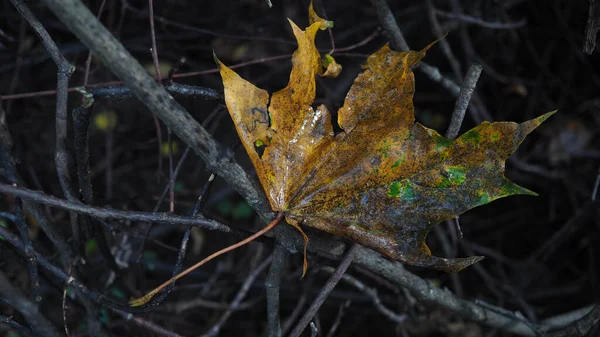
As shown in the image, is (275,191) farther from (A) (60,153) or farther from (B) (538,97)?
(B) (538,97)

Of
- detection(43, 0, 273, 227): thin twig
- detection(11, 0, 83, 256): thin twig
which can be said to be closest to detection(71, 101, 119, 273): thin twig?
detection(11, 0, 83, 256): thin twig

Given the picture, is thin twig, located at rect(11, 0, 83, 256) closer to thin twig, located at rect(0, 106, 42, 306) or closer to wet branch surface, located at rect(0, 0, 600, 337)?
thin twig, located at rect(0, 106, 42, 306)

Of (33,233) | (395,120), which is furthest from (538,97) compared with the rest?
(33,233)

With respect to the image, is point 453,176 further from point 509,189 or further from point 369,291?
point 369,291

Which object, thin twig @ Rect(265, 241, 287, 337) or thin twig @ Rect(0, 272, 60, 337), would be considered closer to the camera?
thin twig @ Rect(0, 272, 60, 337)

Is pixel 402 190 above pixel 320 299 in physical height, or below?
above

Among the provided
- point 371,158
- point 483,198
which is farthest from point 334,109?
point 483,198

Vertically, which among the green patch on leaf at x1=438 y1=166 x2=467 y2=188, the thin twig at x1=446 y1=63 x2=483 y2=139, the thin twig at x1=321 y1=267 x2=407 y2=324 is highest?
the thin twig at x1=446 y1=63 x2=483 y2=139

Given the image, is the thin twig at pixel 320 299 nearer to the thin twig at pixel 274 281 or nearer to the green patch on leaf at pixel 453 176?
the thin twig at pixel 274 281

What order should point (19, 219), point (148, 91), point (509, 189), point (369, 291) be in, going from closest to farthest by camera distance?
point (148, 91) → point (509, 189) → point (19, 219) → point (369, 291)
